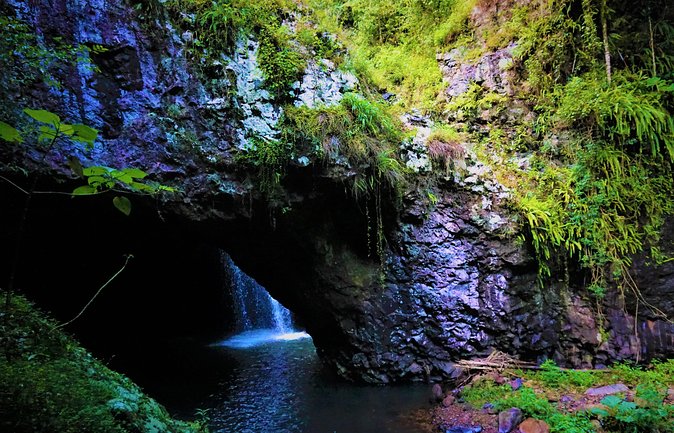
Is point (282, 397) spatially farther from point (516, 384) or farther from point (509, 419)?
point (516, 384)

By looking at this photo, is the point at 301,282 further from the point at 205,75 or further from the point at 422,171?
the point at 205,75

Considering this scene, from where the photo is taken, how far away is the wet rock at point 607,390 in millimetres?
5223

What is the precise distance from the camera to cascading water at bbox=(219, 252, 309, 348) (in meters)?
12.7

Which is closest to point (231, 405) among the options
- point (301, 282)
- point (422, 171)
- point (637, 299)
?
point (301, 282)

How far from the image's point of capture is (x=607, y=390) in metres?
5.30

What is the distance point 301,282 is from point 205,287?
22.9 ft

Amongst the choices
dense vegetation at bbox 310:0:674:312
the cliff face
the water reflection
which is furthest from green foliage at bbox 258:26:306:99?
the water reflection

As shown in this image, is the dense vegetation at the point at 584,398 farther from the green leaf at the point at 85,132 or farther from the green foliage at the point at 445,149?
the green leaf at the point at 85,132

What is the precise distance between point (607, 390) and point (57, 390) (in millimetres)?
6303

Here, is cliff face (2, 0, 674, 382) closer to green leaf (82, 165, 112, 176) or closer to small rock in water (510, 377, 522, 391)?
small rock in water (510, 377, 522, 391)

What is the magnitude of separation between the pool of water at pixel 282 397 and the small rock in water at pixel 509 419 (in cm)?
102

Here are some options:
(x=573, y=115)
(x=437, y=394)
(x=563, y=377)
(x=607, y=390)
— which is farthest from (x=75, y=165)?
(x=573, y=115)

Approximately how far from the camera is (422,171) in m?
7.10

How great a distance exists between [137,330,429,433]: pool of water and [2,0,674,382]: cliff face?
619mm
